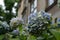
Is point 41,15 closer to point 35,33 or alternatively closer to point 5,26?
point 35,33

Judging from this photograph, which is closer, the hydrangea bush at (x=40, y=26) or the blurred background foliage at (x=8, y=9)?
the hydrangea bush at (x=40, y=26)

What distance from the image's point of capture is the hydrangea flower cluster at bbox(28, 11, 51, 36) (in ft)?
8.70

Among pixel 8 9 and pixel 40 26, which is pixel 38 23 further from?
pixel 8 9

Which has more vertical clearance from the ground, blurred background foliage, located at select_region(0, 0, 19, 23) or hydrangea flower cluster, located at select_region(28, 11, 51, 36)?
hydrangea flower cluster, located at select_region(28, 11, 51, 36)

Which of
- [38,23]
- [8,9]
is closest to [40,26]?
[38,23]

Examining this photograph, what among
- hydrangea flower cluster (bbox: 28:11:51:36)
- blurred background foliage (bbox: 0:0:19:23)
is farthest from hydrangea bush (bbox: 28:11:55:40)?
blurred background foliage (bbox: 0:0:19:23)

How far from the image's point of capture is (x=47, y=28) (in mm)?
2701

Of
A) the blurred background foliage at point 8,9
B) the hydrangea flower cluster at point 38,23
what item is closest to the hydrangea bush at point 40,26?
the hydrangea flower cluster at point 38,23

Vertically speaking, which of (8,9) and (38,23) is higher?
(38,23)

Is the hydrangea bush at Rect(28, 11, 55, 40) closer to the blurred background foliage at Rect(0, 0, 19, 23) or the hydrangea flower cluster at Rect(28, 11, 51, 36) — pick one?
the hydrangea flower cluster at Rect(28, 11, 51, 36)

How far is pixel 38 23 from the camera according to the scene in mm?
2691

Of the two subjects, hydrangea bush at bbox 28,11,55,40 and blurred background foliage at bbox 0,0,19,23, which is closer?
hydrangea bush at bbox 28,11,55,40

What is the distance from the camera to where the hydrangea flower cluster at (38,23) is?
265cm

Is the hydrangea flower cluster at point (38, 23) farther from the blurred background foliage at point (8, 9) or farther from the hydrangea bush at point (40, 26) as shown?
the blurred background foliage at point (8, 9)
